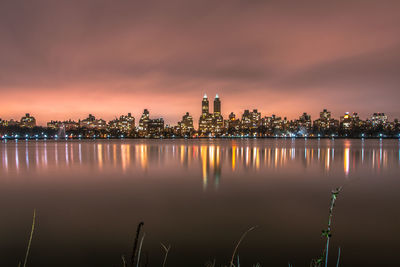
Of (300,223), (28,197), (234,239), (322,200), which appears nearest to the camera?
→ (234,239)

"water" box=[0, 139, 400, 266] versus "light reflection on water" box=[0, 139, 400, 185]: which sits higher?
"water" box=[0, 139, 400, 266]

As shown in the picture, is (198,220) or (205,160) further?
(205,160)

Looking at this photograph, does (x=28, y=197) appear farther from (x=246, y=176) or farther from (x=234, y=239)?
(x=246, y=176)

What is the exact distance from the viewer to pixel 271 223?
9.41 m

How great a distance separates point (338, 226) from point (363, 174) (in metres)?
14.2

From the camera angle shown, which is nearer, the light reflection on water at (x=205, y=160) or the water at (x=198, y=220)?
the water at (x=198, y=220)

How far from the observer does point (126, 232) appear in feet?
28.0

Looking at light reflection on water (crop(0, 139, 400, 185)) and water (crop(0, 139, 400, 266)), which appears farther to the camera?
light reflection on water (crop(0, 139, 400, 185))

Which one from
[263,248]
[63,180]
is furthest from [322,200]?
[63,180]

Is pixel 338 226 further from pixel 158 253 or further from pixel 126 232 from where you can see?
pixel 126 232

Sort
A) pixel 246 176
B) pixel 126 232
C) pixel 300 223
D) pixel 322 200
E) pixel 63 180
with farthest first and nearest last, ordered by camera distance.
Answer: pixel 246 176 → pixel 63 180 → pixel 322 200 → pixel 300 223 → pixel 126 232

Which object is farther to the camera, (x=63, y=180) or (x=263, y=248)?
(x=63, y=180)

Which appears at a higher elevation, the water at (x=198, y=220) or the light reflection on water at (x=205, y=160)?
the water at (x=198, y=220)

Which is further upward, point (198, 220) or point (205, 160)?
point (198, 220)
